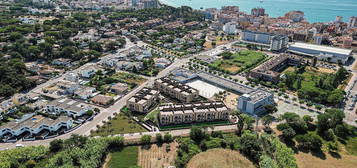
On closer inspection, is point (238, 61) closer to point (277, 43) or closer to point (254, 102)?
point (277, 43)

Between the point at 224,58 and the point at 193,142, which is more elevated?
the point at 224,58

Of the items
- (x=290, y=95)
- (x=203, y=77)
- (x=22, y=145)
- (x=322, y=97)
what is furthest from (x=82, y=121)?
(x=322, y=97)

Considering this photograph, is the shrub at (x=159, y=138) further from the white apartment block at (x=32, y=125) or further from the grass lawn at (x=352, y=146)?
the grass lawn at (x=352, y=146)

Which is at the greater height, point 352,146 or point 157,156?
point 352,146

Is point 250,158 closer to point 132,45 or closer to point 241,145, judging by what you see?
point 241,145

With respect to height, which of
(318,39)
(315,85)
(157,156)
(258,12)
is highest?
(258,12)

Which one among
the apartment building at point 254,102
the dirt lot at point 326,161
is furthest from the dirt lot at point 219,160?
the apartment building at point 254,102

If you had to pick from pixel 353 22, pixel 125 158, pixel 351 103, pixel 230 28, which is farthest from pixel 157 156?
pixel 353 22
